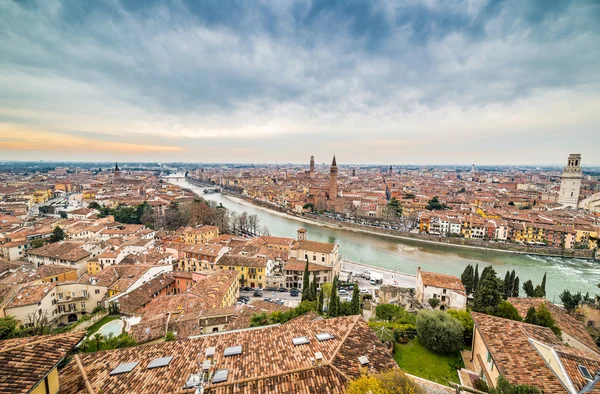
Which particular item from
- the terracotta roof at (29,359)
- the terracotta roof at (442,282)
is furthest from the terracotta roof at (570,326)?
the terracotta roof at (29,359)

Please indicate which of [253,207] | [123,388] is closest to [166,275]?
[123,388]

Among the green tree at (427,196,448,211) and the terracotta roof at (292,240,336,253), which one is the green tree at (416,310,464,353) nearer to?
the terracotta roof at (292,240,336,253)

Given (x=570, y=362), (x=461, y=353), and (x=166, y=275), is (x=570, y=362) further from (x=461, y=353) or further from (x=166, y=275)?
(x=166, y=275)

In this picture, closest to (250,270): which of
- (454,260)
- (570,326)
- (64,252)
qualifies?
(64,252)

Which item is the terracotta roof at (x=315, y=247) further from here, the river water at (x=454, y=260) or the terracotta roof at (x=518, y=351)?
the terracotta roof at (x=518, y=351)

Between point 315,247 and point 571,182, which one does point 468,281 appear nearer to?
point 315,247

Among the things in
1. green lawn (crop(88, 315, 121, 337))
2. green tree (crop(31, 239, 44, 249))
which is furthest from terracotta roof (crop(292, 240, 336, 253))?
green tree (crop(31, 239, 44, 249))
